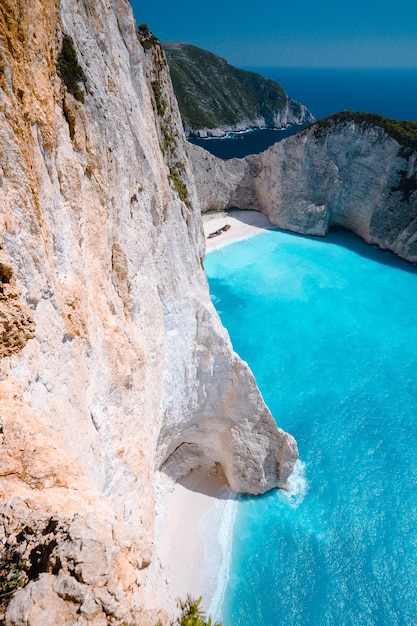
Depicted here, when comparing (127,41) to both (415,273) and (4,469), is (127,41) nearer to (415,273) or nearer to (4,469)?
(4,469)

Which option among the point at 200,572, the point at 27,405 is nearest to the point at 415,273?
the point at 200,572

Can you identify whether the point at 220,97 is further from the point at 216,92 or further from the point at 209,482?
the point at 209,482

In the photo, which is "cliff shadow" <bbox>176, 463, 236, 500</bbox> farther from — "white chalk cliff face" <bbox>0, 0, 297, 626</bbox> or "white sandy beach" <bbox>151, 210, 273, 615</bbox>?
"white chalk cliff face" <bbox>0, 0, 297, 626</bbox>

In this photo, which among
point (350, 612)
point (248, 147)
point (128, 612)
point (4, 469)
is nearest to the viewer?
point (128, 612)

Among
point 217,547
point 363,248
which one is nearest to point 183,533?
point 217,547

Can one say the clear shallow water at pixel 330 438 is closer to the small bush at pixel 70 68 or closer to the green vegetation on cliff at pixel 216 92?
the small bush at pixel 70 68

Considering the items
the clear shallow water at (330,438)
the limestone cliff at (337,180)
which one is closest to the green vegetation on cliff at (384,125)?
the limestone cliff at (337,180)
